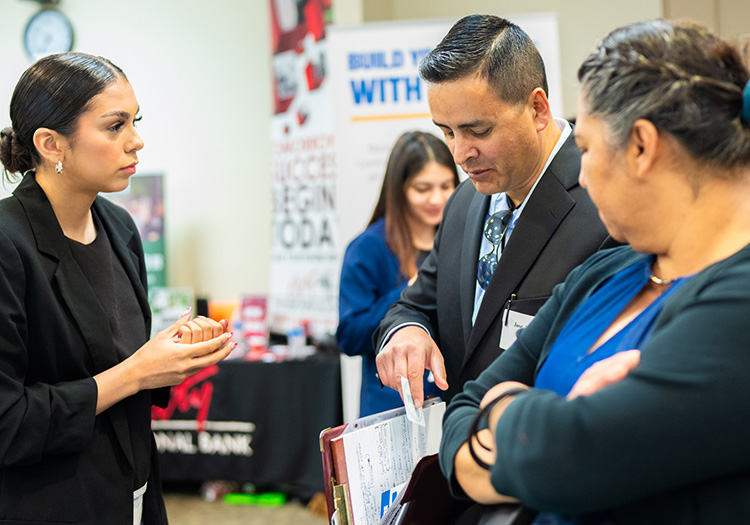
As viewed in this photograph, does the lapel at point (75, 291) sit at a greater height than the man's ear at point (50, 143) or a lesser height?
lesser

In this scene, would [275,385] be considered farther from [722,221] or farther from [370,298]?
[722,221]

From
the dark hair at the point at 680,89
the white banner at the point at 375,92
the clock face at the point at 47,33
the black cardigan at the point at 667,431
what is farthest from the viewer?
the clock face at the point at 47,33

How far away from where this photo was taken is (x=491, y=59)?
4.79ft

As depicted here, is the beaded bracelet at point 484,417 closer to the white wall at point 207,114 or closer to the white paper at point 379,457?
the white paper at point 379,457

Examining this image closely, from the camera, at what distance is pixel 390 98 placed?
Result: 4.03 meters

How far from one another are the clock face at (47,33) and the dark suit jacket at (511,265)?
5.18 metres

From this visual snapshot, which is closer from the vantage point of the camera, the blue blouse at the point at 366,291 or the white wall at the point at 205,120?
the blue blouse at the point at 366,291

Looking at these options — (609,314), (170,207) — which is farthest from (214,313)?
(609,314)

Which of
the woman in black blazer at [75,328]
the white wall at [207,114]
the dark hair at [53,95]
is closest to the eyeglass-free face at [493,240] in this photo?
the woman in black blazer at [75,328]

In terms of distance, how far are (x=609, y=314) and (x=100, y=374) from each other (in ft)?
3.55

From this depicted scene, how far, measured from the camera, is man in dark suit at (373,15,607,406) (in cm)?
142

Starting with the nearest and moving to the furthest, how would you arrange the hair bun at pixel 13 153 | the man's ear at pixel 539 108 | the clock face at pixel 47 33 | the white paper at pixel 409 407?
the white paper at pixel 409 407, the man's ear at pixel 539 108, the hair bun at pixel 13 153, the clock face at pixel 47 33

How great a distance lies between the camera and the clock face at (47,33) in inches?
227

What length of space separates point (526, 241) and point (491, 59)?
0.38 m
